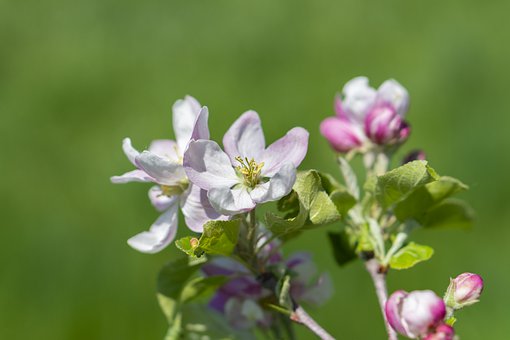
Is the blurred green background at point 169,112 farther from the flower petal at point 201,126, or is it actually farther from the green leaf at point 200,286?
the flower petal at point 201,126

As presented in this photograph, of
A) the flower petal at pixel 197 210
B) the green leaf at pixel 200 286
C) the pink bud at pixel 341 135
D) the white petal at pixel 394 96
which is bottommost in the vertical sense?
Answer: the green leaf at pixel 200 286

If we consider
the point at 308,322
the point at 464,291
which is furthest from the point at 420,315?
the point at 308,322

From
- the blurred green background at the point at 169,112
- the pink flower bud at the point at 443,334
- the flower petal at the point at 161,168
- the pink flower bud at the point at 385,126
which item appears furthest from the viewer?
the blurred green background at the point at 169,112

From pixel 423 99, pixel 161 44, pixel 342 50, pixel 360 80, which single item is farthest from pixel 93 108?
pixel 360 80

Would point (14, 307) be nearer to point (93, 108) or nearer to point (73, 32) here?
point (93, 108)

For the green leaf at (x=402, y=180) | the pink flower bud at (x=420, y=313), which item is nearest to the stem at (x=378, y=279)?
the green leaf at (x=402, y=180)

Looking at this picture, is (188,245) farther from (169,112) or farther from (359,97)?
(169,112)

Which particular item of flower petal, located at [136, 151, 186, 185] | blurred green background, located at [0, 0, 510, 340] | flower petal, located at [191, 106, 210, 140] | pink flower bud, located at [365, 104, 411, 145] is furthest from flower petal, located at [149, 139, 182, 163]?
blurred green background, located at [0, 0, 510, 340]
